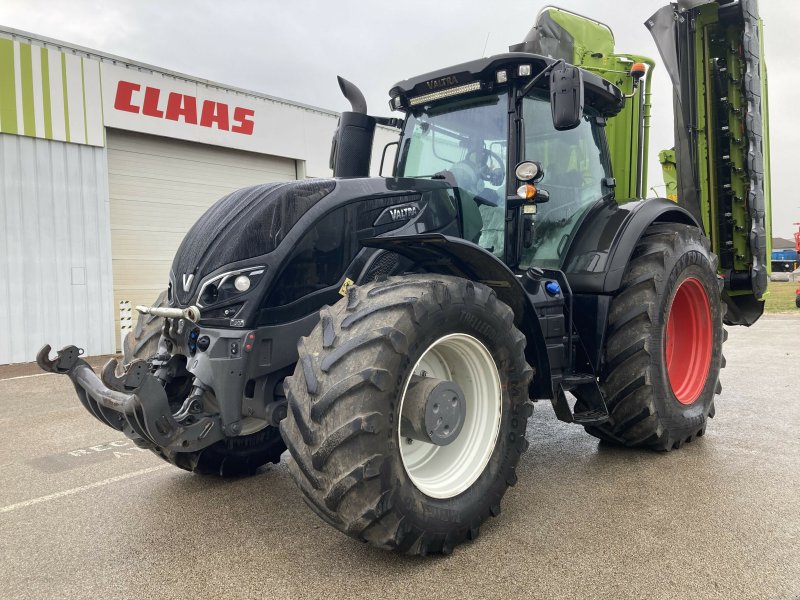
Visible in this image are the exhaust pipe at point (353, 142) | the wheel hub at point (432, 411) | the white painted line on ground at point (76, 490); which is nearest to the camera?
the wheel hub at point (432, 411)

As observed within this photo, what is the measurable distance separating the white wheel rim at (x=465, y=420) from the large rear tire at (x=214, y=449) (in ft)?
3.99

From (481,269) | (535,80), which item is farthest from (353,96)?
(481,269)

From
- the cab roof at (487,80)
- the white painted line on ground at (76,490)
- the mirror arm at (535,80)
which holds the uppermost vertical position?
the cab roof at (487,80)

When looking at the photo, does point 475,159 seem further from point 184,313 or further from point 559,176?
point 184,313

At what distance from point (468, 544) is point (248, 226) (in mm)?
1814

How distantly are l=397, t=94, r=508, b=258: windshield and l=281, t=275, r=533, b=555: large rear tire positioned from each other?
891mm

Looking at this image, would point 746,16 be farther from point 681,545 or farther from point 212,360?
point 212,360

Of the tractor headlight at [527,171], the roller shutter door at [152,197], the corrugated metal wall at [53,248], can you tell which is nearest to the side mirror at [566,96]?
the tractor headlight at [527,171]

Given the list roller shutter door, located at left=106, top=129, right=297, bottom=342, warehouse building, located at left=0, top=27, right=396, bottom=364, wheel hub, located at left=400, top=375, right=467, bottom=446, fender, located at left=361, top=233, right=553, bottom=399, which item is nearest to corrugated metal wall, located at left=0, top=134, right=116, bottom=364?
warehouse building, located at left=0, top=27, right=396, bottom=364

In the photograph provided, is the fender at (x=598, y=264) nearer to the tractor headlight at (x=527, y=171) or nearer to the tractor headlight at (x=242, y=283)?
the tractor headlight at (x=527, y=171)

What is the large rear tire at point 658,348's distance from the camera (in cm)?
381

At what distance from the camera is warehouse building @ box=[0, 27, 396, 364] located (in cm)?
996

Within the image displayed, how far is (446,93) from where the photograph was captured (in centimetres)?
388

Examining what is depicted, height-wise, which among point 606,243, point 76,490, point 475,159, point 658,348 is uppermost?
point 475,159
